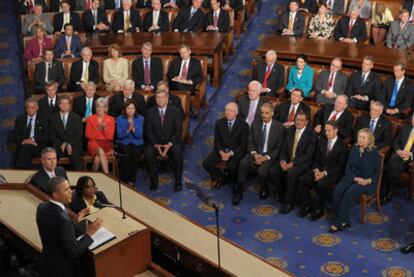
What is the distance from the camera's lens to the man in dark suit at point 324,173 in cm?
593

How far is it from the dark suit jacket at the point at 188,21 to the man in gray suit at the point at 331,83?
2.46m

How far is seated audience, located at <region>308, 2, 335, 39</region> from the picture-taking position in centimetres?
857

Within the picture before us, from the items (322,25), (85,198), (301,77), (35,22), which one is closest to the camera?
(85,198)

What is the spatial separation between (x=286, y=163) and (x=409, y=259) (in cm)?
143

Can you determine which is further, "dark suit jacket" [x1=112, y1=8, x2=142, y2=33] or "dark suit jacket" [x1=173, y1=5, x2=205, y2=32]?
"dark suit jacket" [x1=112, y1=8, x2=142, y2=33]

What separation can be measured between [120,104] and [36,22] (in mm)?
2742

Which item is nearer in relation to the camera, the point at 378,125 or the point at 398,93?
the point at 378,125

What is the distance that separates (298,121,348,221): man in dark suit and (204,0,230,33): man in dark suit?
11.0 feet

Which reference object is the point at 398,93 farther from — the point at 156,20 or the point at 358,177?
the point at 156,20

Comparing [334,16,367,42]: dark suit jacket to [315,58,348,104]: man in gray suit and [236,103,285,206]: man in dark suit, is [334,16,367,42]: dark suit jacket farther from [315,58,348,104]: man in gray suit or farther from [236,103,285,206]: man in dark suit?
[236,103,285,206]: man in dark suit

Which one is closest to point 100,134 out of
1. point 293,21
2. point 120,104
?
point 120,104

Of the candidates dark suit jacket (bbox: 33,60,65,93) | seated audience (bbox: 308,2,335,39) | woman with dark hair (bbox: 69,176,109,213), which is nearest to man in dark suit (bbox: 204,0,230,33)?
seated audience (bbox: 308,2,335,39)

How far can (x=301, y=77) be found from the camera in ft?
23.9

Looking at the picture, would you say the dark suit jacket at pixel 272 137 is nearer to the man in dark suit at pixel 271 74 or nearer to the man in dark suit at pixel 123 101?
the man in dark suit at pixel 271 74
